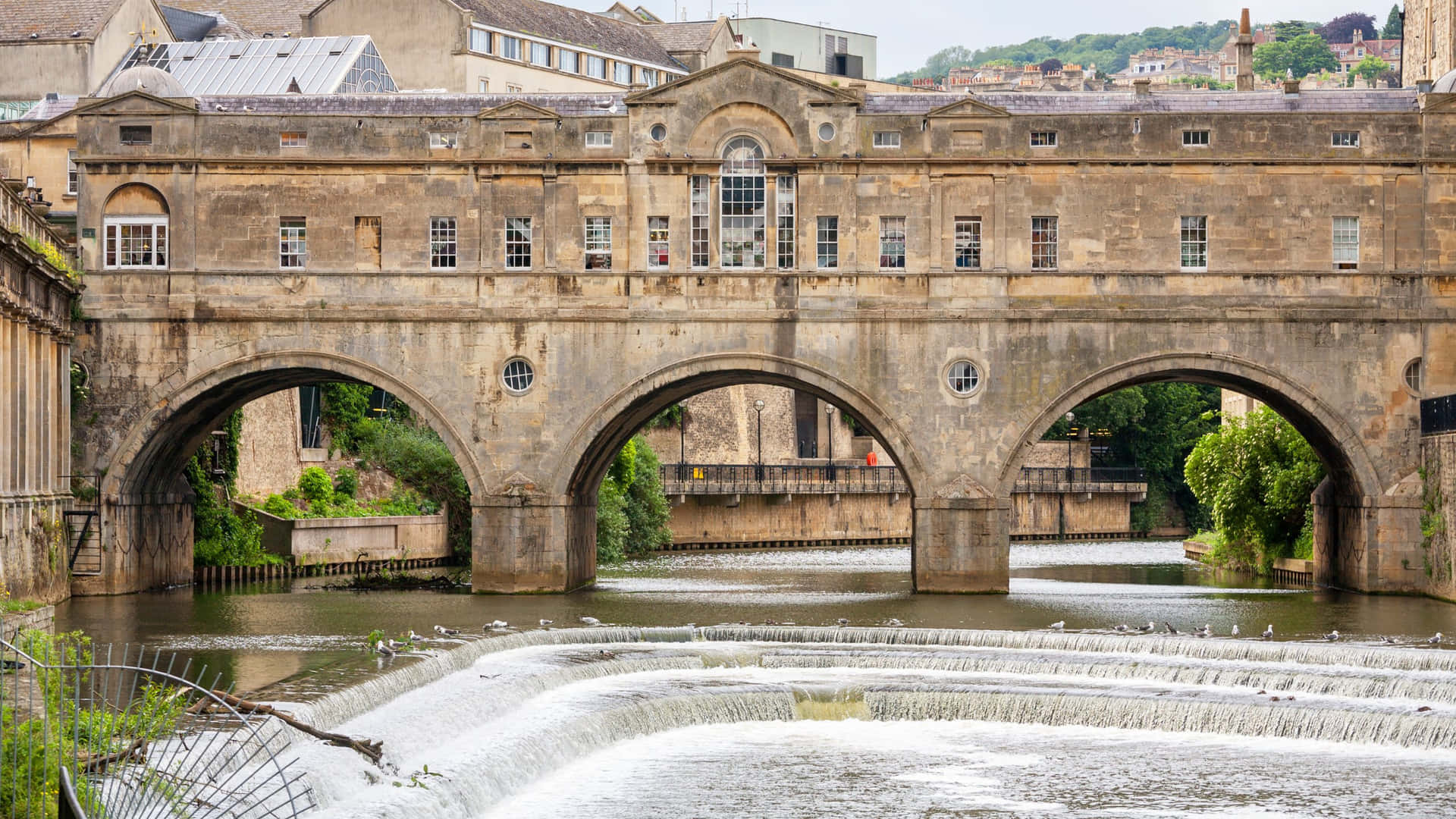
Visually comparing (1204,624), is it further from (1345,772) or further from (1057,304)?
(1345,772)

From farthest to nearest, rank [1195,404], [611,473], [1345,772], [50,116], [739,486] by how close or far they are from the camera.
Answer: [1195,404]
[739,486]
[611,473]
[50,116]
[1345,772]

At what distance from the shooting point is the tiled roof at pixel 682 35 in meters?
84.0

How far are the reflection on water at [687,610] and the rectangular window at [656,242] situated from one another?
7.09 m

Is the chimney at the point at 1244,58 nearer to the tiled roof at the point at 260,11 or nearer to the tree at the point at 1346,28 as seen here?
the tiled roof at the point at 260,11

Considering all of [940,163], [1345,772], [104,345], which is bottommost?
[1345,772]

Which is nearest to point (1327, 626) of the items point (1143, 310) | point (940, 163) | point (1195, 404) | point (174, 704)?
point (1143, 310)

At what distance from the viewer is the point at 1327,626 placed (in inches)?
1283

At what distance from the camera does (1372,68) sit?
5300 inches

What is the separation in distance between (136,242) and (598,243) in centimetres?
982

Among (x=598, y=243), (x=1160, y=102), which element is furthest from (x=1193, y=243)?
(x=598, y=243)

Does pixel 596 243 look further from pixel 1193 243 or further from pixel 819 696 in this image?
pixel 819 696

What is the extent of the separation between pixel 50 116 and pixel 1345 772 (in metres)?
41.3

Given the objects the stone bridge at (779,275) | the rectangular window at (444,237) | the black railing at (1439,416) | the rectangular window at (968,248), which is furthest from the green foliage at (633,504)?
the black railing at (1439,416)

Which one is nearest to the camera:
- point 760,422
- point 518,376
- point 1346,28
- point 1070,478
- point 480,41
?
point 518,376
